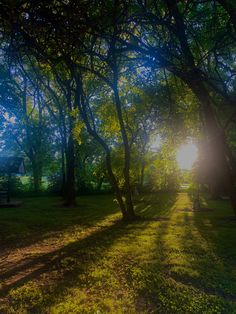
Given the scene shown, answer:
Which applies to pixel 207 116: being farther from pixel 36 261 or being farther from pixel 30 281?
pixel 36 261

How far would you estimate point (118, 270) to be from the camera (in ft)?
24.3

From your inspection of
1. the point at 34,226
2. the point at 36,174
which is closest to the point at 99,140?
the point at 34,226

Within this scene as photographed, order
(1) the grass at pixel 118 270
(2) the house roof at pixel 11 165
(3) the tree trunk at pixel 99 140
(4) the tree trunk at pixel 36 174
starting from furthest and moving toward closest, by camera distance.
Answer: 1. (4) the tree trunk at pixel 36 174
2. (2) the house roof at pixel 11 165
3. (3) the tree trunk at pixel 99 140
4. (1) the grass at pixel 118 270

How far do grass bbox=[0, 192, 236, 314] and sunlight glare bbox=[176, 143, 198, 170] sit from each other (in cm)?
855

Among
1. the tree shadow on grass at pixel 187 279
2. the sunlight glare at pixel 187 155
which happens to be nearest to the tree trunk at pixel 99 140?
the tree shadow on grass at pixel 187 279

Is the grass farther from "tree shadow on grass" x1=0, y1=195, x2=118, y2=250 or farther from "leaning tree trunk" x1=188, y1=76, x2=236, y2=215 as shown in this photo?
"leaning tree trunk" x1=188, y1=76, x2=236, y2=215

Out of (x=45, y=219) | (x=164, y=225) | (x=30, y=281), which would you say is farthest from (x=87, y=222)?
(x=30, y=281)

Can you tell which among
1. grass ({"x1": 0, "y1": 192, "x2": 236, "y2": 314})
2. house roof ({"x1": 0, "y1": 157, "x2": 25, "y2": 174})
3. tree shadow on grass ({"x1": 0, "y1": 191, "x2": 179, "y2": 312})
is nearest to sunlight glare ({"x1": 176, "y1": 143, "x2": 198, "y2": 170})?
grass ({"x1": 0, "y1": 192, "x2": 236, "y2": 314})

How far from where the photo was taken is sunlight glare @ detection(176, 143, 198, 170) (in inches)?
860

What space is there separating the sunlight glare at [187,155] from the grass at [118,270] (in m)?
8.55

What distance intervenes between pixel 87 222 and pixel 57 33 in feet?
42.1

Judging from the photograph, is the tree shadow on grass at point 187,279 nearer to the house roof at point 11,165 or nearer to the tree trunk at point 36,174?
the house roof at point 11,165

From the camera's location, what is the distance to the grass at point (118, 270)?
5367 mm

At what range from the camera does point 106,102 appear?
18.4m
